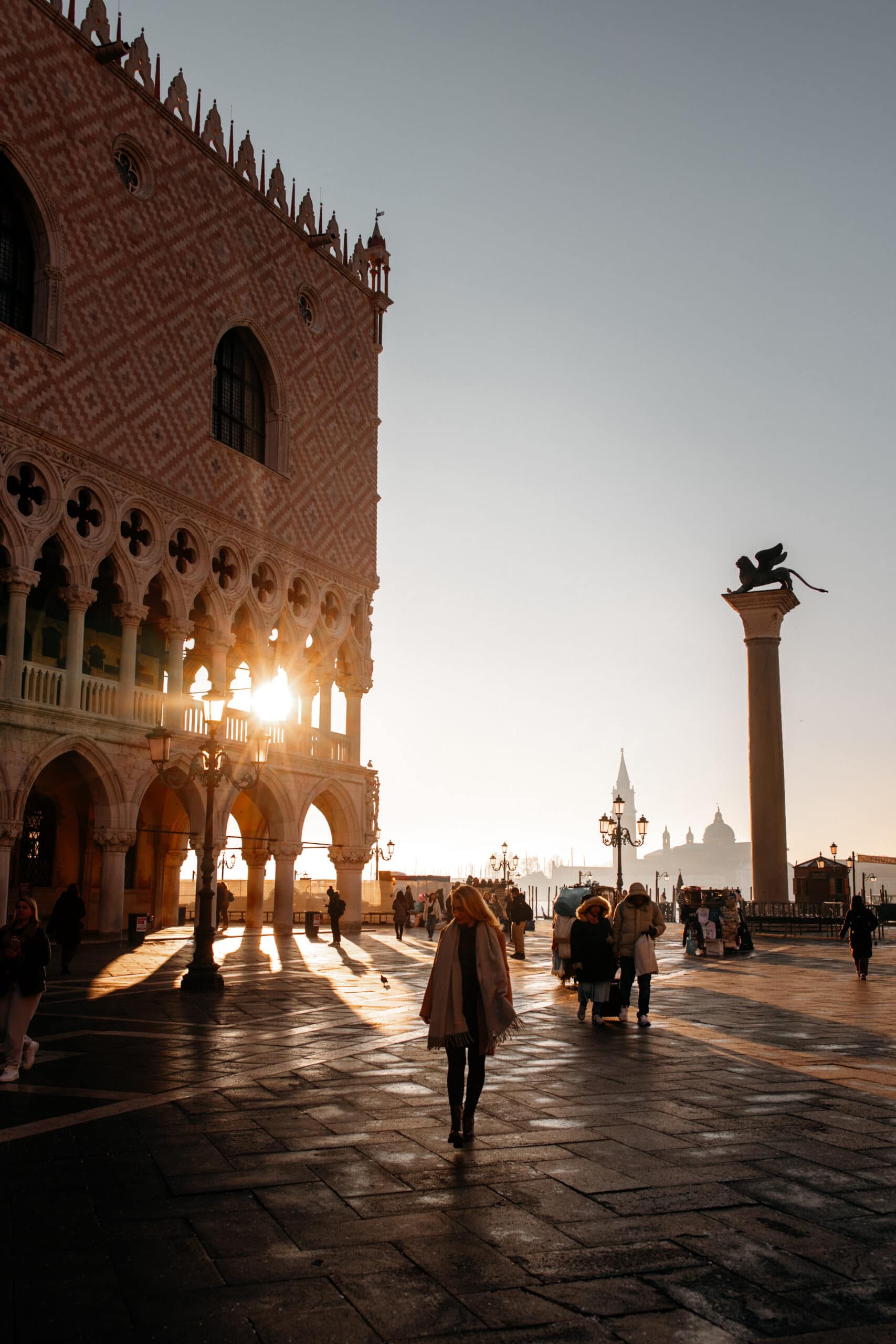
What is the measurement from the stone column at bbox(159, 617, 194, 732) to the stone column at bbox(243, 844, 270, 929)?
254 inches

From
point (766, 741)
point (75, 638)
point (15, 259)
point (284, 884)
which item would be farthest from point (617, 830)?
point (15, 259)

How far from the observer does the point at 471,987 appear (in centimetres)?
557

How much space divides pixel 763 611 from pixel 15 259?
18592 millimetres

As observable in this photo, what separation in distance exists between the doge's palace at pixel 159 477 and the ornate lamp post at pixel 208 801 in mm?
5384

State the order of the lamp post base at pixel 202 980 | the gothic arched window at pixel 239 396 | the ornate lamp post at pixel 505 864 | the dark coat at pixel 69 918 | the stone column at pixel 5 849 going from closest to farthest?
the lamp post base at pixel 202 980, the dark coat at pixel 69 918, the stone column at pixel 5 849, the gothic arched window at pixel 239 396, the ornate lamp post at pixel 505 864

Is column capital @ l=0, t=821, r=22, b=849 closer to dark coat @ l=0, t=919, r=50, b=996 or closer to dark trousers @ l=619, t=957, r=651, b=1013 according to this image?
dark trousers @ l=619, t=957, r=651, b=1013

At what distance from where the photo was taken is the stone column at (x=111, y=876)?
20.2m

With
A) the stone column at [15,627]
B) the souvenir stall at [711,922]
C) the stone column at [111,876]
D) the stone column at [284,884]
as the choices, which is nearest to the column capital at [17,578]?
the stone column at [15,627]

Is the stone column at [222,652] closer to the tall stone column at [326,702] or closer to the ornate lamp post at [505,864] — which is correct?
the tall stone column at [326,702]

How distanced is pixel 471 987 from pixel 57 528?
16.1 metres

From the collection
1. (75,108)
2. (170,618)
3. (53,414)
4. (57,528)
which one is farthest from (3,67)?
(170,618)

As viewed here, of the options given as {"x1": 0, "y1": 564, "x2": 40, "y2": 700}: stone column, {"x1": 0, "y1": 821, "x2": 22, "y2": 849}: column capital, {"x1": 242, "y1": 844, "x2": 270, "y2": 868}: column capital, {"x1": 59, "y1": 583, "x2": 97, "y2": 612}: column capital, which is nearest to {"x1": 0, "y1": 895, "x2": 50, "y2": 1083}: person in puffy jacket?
{"x1": 0, "y1": 821, "x2": 22, "y2": 849}: column capital

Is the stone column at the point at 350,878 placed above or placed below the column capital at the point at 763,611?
below

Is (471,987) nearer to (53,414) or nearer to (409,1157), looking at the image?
(409,1157)
